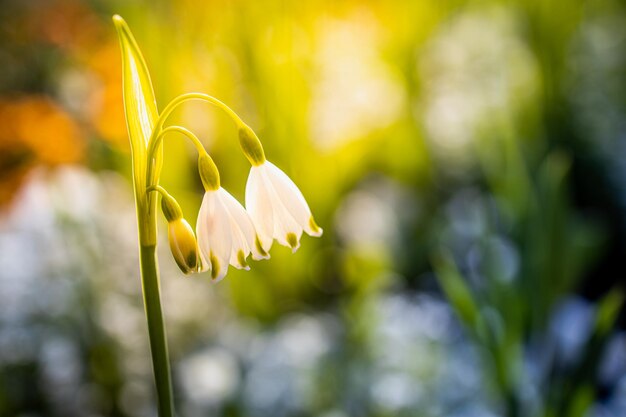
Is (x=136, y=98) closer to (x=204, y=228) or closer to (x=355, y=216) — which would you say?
(x=204, y=228)

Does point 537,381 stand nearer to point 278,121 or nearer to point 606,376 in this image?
point 606,376

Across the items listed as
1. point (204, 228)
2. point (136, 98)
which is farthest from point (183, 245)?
point (136, 98)

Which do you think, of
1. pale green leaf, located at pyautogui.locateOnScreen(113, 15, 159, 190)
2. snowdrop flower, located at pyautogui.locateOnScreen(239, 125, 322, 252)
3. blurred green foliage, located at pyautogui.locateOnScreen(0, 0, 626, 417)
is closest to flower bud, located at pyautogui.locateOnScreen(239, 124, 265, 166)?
snowdrop flower, located at pyautogui.locateOnScreen(239, 125, 322, 252)

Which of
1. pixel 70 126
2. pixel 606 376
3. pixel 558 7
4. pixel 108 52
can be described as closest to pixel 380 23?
pixel 558 7

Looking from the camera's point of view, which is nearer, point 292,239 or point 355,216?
point 292,239

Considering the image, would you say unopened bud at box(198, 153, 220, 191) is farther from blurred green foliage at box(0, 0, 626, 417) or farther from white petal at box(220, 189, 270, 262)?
blurred green foliage at box(0, 0, 626, 417)

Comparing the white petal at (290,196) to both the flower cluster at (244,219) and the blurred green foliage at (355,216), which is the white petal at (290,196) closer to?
the flower cluster at (244,219)

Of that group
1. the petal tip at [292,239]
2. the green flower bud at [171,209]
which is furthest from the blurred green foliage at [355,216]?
the green flower bud at [171,209]
